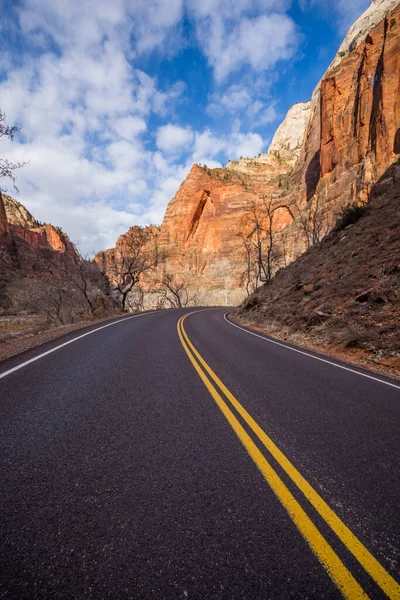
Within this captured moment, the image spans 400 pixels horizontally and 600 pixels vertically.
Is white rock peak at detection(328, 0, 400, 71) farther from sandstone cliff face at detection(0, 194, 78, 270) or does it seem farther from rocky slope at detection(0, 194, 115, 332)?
sandstone cliff face at detection(0, 194, 78, 270)

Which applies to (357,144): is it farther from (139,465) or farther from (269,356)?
(139,465)

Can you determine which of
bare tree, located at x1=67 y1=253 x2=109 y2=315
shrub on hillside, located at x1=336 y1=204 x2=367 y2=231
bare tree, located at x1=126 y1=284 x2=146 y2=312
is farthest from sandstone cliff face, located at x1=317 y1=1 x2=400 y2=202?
bare tree, located at x1=126 y1=284 x2=146 y2=312

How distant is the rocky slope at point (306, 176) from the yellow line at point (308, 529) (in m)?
30.7

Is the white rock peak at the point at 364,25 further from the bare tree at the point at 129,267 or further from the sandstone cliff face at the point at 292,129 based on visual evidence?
the bare tree at the point at 129,267

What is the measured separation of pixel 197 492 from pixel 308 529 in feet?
2.74

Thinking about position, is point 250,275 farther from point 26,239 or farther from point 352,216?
point 26,239

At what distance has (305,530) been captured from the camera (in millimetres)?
1773

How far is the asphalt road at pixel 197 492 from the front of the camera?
1.47 m

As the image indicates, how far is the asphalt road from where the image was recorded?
4.81 feet

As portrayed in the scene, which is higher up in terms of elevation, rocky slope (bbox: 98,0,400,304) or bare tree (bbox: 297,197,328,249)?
rocky slope (bbox: 98,0,400,304)

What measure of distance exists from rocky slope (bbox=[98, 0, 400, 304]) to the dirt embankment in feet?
49.6

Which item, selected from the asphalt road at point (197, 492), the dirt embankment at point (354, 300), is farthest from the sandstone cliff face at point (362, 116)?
the asphalt road at point (197, 492)

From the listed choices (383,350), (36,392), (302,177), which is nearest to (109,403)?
(36,392)

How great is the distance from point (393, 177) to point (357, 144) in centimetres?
2986
